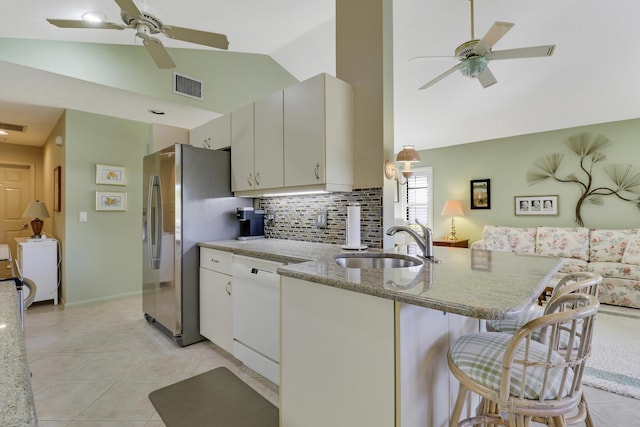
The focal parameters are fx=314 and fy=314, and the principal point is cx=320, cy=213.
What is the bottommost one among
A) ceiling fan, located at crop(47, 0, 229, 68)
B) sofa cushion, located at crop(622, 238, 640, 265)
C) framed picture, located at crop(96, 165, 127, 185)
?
sofa cushion, located at crop(622, 238, 640, 265)

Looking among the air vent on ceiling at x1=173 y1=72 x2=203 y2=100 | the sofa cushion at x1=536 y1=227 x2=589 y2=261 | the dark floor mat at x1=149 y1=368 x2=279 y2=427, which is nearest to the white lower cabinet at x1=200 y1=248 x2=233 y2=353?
the dark floor mat at x1=149 y1=368 x2=279 y2=427

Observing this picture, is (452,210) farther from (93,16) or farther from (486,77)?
(93,16)

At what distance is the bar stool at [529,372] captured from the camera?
979mm

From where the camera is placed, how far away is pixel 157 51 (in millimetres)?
2350

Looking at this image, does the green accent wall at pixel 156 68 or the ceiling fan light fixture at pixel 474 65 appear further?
the green accent wall at pixel 156 68

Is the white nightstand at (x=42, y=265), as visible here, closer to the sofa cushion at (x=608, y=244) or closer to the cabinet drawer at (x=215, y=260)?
the cabinet drawer at (x=215, y=260)

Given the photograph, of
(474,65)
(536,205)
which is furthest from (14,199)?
(536,205)

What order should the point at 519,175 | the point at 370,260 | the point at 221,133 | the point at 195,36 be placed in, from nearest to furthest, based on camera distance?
1. the point at 370,260
2. the point at 195,36
3. the point at 221,133
4. the point at 519,175

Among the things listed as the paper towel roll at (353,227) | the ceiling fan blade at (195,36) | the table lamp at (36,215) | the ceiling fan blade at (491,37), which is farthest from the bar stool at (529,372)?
the table lamp at (36,215)

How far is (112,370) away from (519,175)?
5.89 meters

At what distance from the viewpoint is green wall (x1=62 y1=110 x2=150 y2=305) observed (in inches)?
150

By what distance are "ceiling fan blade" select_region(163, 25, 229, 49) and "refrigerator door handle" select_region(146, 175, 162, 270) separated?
1260 millimetres

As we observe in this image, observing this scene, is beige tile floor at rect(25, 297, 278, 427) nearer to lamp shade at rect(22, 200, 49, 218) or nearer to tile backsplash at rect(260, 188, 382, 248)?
tile backsplash at rect(260, 188, 382, 248)

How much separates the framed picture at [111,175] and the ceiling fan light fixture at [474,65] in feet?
13.7
